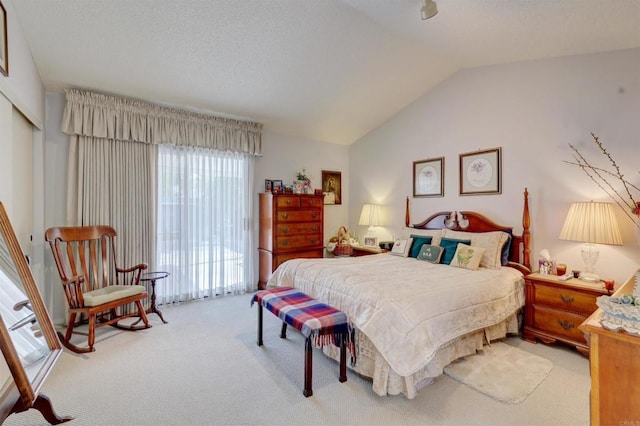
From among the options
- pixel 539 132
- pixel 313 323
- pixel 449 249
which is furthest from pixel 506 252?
pixel 313 323

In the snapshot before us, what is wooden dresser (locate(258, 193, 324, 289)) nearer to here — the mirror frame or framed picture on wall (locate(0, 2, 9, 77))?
the mirror frame

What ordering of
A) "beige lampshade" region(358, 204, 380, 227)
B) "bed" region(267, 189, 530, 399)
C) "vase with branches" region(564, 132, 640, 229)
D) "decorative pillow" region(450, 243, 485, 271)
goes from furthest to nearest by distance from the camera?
"beige lampshade" region(358, 204, 380, 227)
"decorative pillow" region(450, 243, 485, 271)
"vase with branches" region(564, 132, 640, 229)
"bed" region(267, 189, 530, 399)

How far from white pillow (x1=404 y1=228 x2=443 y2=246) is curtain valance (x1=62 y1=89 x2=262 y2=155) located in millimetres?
2576

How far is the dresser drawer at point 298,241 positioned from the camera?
14.8 ft

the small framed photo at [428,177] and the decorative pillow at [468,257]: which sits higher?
the small framed photo at [428,177]

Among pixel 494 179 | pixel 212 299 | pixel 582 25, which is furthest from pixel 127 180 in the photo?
pixel 582 25

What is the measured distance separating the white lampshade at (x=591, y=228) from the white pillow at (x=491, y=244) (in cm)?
57

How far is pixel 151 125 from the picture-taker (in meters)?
3.77

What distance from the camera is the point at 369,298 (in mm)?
2270

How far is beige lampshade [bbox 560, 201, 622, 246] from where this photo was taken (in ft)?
8.75

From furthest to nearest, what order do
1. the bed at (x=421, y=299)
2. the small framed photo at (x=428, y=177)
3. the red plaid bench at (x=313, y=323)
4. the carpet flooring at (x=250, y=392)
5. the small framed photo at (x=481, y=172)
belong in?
1. the small framed photo at (x=428, y=177)
2. the small framed photo at (x=481, y=172)
3. the red plaid bench at (x=313, y=323)
4. the bed at (x=421, y=299)
5. the carpet flooring at (x=250, y=392)

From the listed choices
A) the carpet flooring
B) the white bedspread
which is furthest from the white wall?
the carpet flooring

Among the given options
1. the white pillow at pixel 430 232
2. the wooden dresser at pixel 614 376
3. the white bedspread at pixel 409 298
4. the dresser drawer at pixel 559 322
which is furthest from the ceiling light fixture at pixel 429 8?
the dresser drawer at pixel 559 322

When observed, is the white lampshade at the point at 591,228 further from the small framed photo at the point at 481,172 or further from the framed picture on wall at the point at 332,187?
the framed picture on wall at the point at 332,187
